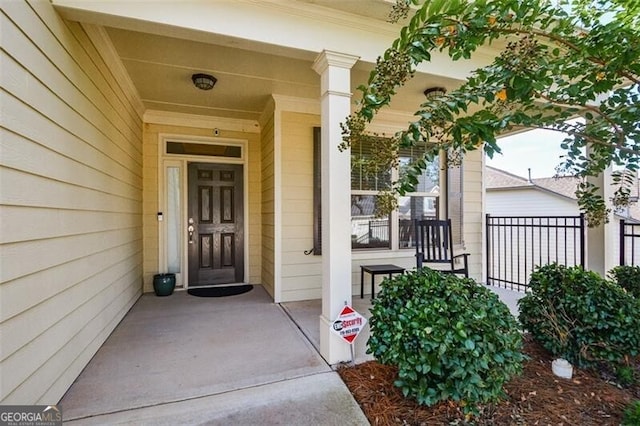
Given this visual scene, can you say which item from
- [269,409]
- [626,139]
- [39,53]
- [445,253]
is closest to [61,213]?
[39,53]

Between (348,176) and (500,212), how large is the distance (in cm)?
1178

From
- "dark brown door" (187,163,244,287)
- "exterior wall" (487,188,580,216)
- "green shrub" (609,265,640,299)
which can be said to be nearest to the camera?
"green shrub" (609,265,640,299)

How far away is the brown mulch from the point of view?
1.62 meters

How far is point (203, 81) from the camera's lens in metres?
3.08

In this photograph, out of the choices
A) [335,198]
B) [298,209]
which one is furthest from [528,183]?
[335,198]

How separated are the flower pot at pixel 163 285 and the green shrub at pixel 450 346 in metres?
3.12

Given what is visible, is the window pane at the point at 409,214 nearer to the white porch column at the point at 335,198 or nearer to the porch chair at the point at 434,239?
the porch chair at the point at 434,239

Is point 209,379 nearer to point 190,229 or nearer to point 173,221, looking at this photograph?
point 190,229

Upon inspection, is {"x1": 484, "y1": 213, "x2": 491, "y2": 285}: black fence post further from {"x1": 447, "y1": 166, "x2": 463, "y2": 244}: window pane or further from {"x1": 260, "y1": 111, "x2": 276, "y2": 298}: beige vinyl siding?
{"x1": 260, "y1": 111, "x2": 276, "y2": 298}: beige vinyl siding

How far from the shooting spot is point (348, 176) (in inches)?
89.3

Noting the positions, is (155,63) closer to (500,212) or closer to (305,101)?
(305,101)

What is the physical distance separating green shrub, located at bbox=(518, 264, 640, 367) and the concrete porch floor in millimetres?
1317

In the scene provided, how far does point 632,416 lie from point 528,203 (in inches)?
441

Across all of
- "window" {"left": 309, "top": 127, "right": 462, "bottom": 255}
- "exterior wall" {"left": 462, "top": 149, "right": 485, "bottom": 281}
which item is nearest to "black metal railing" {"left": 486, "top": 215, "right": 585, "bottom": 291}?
"exterior wall" {"left": 462, "top": 149, "right": 485, "bottom": 281}
